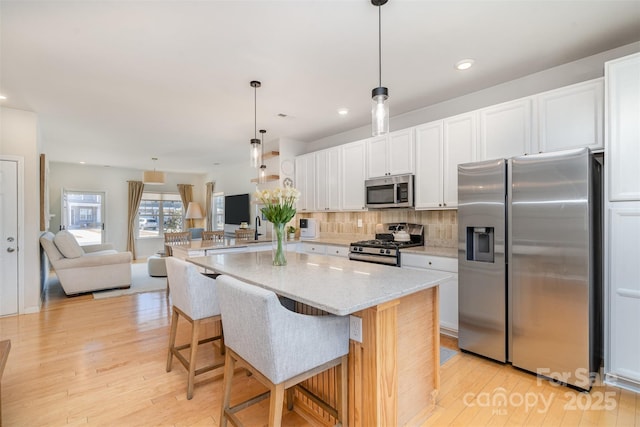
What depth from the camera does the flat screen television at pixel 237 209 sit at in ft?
25.6

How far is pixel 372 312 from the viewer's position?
1.57m

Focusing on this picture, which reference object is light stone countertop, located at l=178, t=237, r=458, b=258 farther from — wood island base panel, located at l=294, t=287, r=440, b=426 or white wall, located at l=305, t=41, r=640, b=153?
white wall, located at l=305, t=41, r=640, b=153

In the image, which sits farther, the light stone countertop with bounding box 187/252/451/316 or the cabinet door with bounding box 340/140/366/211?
the cabinet door with bounding box 340/140/366/211

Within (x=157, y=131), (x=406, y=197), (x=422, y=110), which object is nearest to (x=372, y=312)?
(x=406, y=197)

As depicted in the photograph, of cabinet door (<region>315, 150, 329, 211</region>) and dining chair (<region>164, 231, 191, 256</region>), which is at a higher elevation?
cabinet door (<region>315, 150, 329, 211</region>)

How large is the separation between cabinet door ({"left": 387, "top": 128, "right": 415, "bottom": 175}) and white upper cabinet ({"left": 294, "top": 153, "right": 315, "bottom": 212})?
1.57 meters

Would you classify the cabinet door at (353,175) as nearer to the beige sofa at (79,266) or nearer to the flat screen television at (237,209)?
the flat screen television at (237,209)

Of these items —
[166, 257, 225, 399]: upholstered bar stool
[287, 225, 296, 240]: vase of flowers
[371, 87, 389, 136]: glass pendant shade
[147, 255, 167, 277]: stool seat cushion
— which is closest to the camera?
[371, 87, 389, 136]: glass pendant shade

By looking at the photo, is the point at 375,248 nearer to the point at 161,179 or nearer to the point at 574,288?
the point at 574,288

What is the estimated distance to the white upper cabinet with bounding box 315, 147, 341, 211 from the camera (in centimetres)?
474

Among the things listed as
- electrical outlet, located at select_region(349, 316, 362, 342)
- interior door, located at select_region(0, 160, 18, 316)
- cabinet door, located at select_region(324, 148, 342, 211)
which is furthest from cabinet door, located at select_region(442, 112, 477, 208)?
interior door, located at select_region(0, 160, 18, 316)

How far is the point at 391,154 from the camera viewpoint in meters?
3.96

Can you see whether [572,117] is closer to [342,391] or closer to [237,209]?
[342,391]

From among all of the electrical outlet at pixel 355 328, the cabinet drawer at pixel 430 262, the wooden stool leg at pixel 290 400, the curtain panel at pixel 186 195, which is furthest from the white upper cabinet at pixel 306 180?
the curtain panel at pixel 186 195
